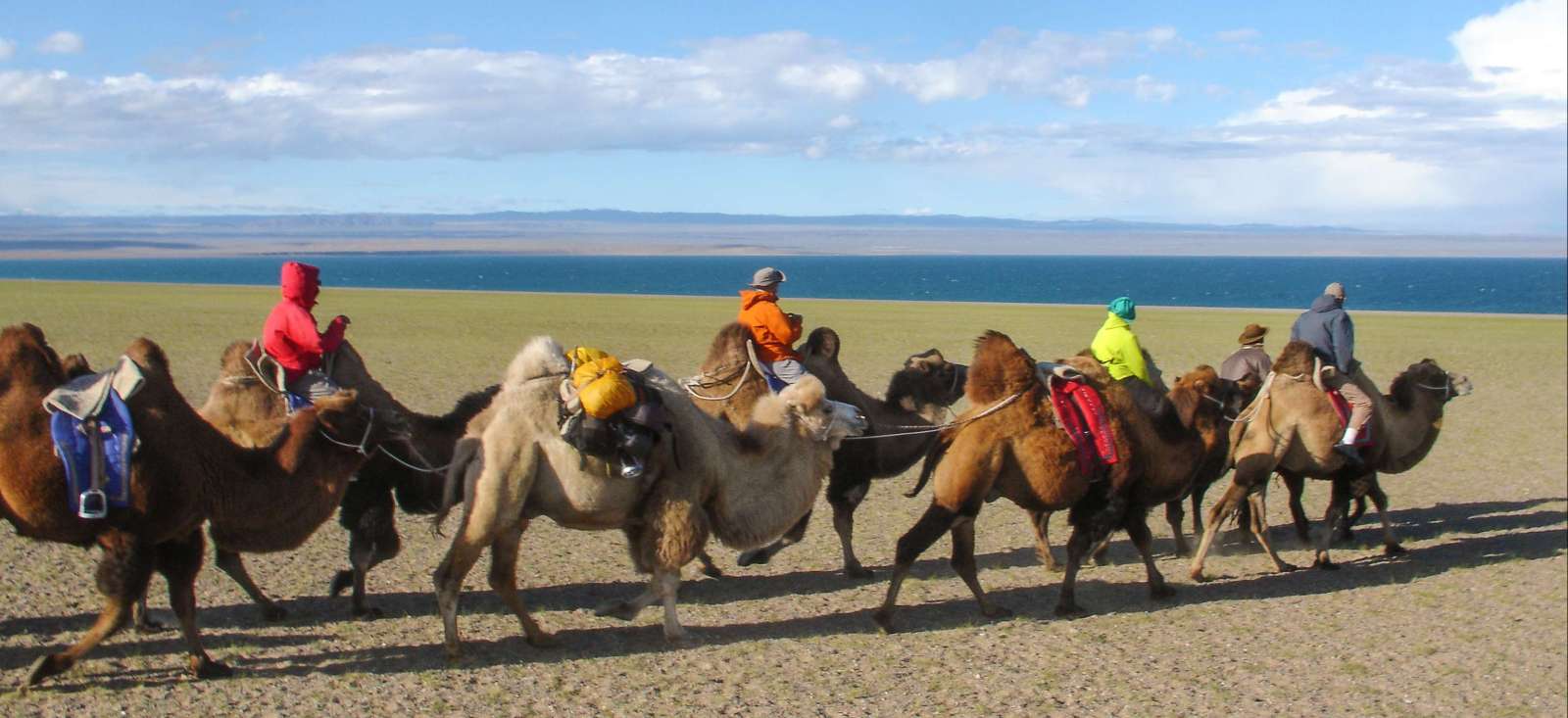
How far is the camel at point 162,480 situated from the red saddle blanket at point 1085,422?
4463mm

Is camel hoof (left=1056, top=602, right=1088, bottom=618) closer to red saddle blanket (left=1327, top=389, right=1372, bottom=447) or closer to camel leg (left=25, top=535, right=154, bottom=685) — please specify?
red saddle blanket (left=1327, top=389, right=1372, bottom=447)

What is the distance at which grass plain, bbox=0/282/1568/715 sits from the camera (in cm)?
715

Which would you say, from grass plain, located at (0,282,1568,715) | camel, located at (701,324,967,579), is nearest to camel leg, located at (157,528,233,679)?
grass plain, located at (0,282,1568,715)

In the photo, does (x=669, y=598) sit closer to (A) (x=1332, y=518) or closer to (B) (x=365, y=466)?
(B) (x=365, y=466)

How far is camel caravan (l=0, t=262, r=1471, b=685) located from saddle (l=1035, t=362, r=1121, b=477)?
2 centimetres

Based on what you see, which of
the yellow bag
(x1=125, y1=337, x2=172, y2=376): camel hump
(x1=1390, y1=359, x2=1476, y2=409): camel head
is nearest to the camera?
the yellow bag

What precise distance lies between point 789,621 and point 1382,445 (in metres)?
5.64

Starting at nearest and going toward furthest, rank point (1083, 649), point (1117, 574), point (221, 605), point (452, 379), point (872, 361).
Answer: point (1083, 649)
point (221, 605)
point (1117, 574)
point (452, 379)
point (872, 361)

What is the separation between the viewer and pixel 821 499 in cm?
1373

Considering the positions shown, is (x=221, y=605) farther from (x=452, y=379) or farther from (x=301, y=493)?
(x=452, y=379)

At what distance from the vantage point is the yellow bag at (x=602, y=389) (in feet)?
24.1

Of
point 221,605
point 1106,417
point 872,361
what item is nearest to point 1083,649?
point 1106,417

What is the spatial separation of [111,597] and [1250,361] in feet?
29.0

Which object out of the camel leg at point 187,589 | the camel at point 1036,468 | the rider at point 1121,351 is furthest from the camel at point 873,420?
the camel leg at point 187,589
